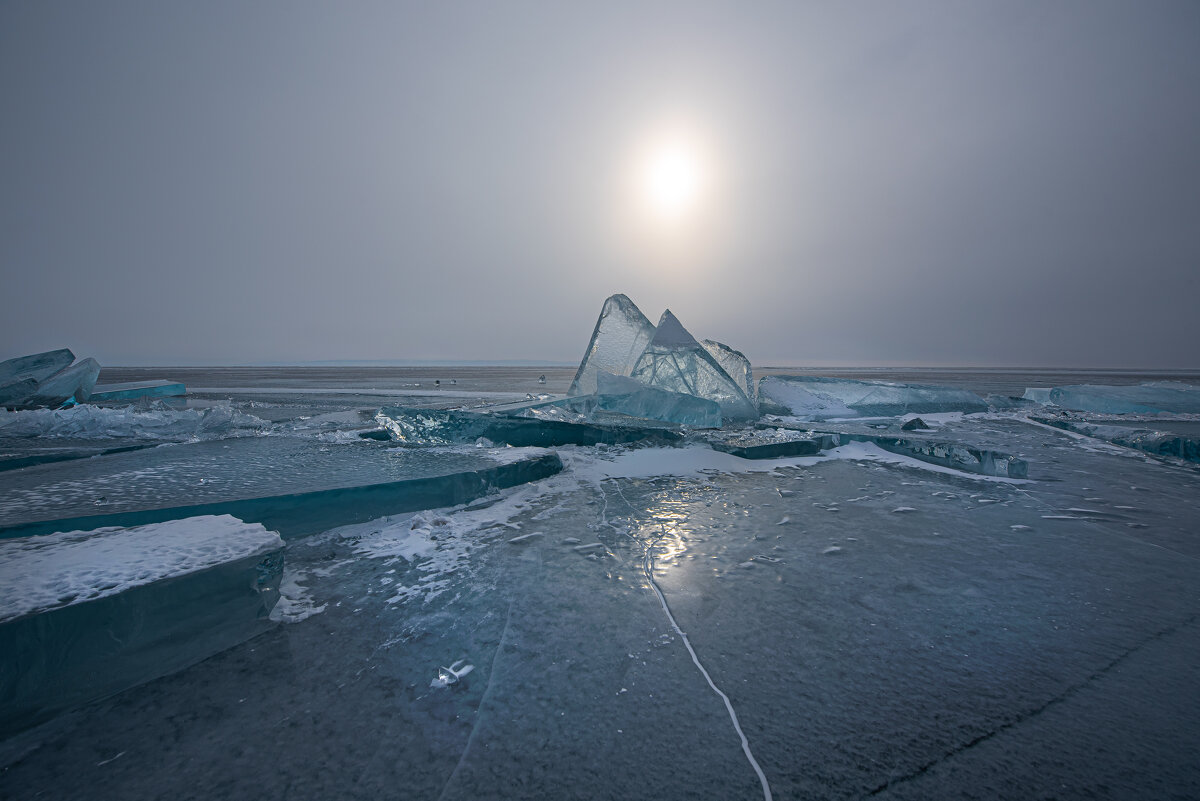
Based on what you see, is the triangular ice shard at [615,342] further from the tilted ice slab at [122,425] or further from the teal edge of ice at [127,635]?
the teal edge of ice at [127,635]

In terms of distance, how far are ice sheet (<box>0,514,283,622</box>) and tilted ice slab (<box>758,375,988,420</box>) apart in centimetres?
496

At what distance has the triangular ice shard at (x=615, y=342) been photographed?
455 centimetres

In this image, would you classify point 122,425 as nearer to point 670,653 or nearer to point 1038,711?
point 670,653

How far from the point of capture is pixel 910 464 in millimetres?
2742

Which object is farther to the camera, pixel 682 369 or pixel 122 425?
pixel 682 369

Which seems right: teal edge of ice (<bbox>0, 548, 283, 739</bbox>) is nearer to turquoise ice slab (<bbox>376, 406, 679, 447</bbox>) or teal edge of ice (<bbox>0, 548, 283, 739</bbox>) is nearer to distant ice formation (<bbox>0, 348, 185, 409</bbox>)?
turquoise ice slab (<bbox>376, 406, 679, 447</bbox>)

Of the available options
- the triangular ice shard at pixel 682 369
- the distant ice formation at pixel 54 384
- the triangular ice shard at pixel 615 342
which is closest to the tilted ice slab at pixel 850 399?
the triangular ice shard at pixel 682 369

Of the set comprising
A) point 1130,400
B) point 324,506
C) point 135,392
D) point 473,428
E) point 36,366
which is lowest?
point 135,392

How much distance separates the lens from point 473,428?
3.02 meters

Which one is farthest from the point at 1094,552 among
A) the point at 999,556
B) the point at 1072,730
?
the point at 1072,730

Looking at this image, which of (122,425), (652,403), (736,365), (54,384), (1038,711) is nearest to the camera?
(1038,711)

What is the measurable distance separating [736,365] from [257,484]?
14.6 ft

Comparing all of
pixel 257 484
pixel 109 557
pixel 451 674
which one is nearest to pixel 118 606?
pixel 109 557

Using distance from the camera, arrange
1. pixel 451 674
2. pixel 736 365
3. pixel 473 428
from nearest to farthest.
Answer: pixel 451 674 → pixel 473 428 → pixel 736 365
